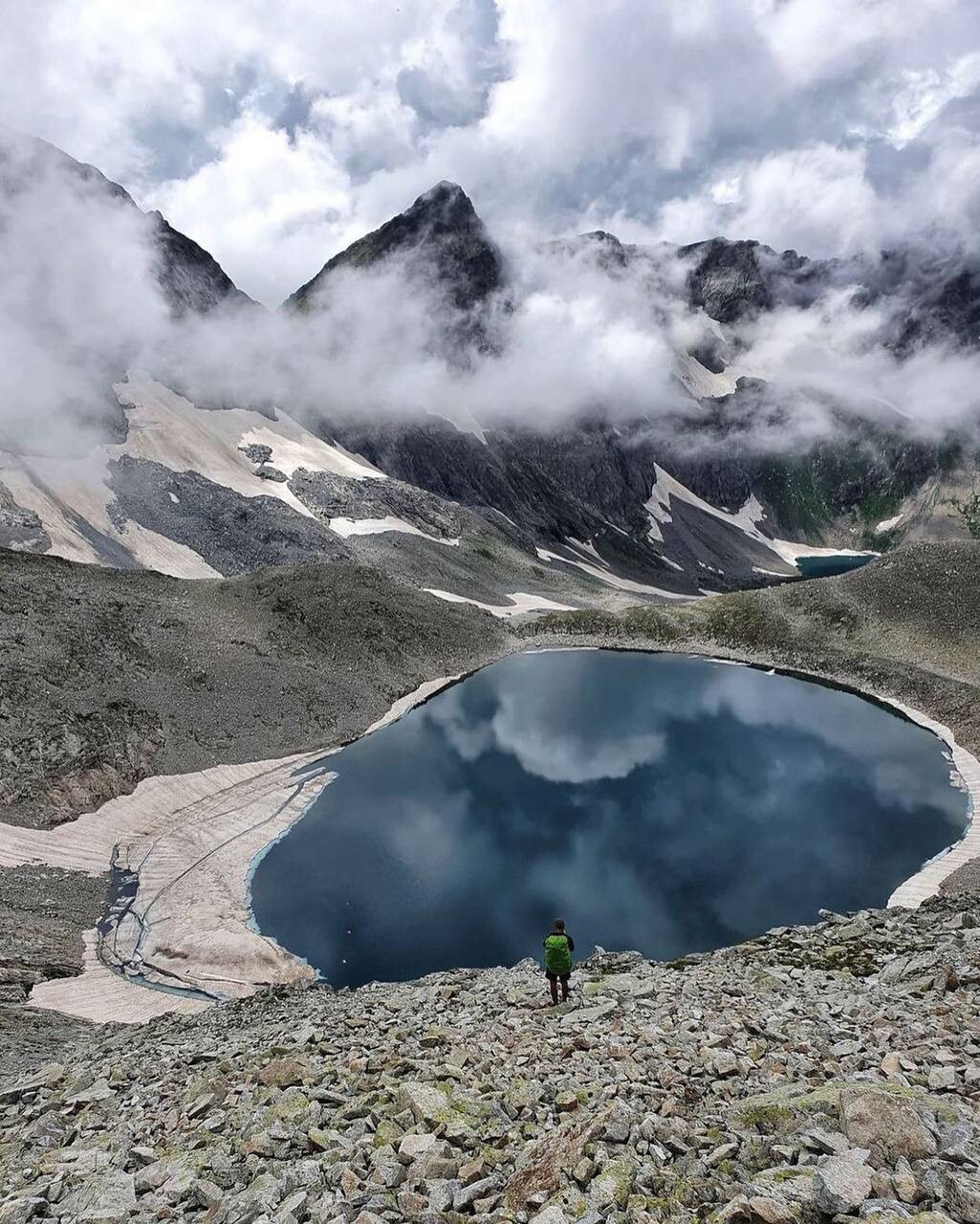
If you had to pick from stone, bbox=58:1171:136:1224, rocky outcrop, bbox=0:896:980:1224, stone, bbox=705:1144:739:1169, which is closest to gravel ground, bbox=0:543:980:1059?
rocky outcrop, bbox=0:896:980:1224

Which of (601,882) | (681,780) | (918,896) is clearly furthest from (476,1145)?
(681,780)

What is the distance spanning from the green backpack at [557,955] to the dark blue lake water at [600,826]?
2142cm

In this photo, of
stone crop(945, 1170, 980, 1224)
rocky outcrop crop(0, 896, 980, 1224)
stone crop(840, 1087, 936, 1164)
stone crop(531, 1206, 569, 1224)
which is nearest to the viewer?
stone crop(945, 1170, 980, 1224)

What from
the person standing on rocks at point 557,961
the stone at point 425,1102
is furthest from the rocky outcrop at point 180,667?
the stone at point 425,1102

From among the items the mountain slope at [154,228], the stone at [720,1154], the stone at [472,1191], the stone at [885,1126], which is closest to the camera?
the stone at [885,1126]

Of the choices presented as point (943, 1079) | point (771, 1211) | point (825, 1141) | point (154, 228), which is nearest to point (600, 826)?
point (943, 1079)

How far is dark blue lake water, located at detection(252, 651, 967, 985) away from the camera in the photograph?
46.7 m

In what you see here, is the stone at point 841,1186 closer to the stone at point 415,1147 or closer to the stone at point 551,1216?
the stone at point 551,1216

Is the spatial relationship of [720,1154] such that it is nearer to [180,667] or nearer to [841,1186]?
[841,1186]

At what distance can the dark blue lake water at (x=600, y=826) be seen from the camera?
46.7 metres

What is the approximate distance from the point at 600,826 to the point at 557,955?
3932cm

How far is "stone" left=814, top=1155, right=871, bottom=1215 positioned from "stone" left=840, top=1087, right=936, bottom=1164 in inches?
23.4

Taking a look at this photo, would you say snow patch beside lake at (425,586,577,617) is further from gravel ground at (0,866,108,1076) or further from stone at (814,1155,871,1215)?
stone at (814,1155,871,1215)

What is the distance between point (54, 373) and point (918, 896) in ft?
498
